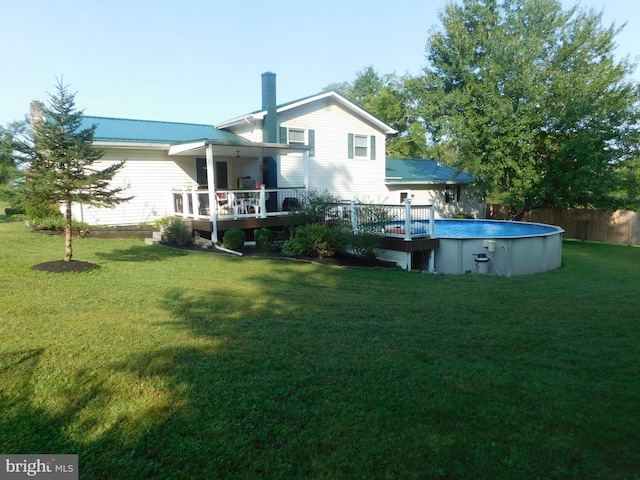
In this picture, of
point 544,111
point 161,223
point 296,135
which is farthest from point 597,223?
point 161,223

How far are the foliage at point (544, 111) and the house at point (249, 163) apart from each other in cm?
432

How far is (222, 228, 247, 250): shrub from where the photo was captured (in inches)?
490

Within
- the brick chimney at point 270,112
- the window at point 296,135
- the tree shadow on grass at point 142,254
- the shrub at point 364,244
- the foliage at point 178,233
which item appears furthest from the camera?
the window at point 296,135

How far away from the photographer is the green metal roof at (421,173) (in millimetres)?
23638

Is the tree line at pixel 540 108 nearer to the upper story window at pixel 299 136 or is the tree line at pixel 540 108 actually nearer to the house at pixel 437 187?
the house at pixel 437 187

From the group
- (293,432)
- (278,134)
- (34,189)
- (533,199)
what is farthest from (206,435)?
(533,199)

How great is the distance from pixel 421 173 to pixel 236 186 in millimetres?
12650

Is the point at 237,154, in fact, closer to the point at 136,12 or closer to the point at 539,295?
the point at 136,12

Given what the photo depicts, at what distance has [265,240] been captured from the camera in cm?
1302

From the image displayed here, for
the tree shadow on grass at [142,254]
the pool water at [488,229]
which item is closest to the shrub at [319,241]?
the tree shadow on grass at [142,254]

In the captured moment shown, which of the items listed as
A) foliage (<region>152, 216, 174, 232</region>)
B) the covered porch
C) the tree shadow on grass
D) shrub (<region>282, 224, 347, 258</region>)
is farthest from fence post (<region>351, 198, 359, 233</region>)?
foliage (<region>152, 216, 174, 232</region>)

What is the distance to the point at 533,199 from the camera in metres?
20.5

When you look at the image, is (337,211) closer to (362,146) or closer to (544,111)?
(362,146)

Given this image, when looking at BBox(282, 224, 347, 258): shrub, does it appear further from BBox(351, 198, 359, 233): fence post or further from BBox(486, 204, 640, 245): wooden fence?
BBox(486, 204, 640, 245): wooden fence
